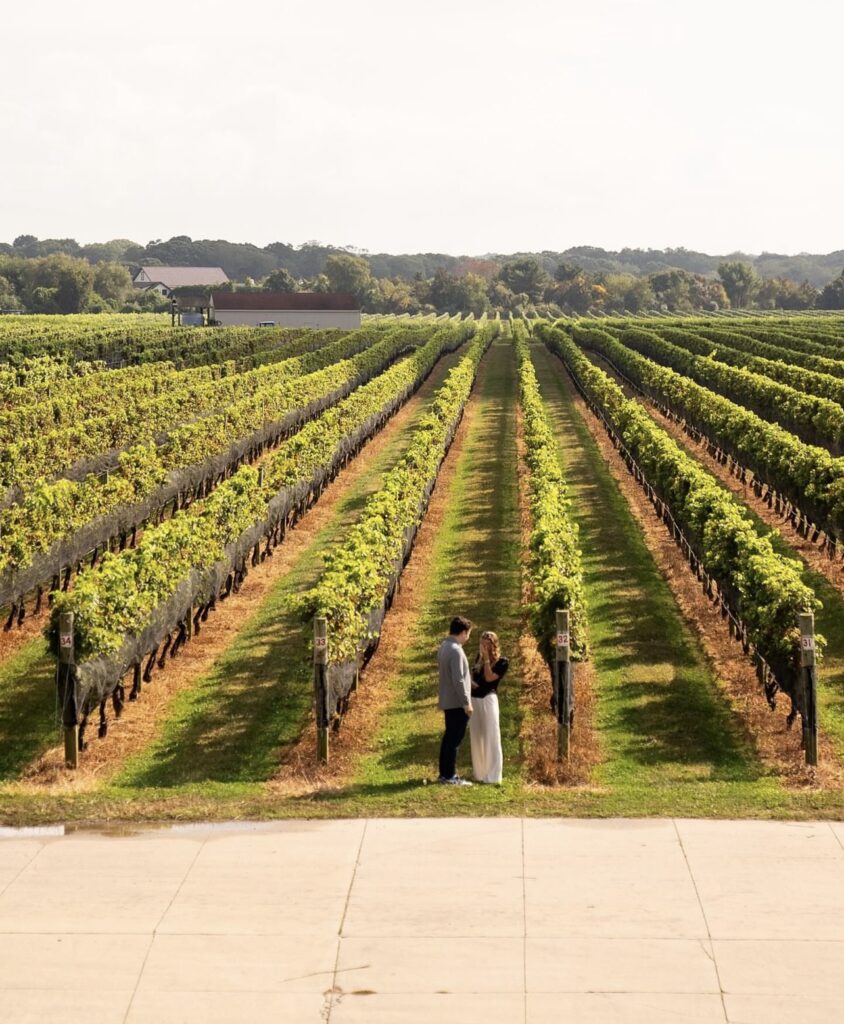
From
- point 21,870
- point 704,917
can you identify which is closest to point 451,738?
point 704,917

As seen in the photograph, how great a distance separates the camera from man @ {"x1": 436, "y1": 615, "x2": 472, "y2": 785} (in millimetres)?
14008

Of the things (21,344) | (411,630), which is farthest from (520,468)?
(21,344)

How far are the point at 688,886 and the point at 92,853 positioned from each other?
5.34 metres

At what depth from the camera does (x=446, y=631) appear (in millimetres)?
21562

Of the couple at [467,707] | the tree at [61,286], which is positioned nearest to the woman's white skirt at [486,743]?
the couple at [467,707]

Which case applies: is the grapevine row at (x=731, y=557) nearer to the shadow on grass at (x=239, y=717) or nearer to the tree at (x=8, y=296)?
the shadow on grass at (x=239, y=717)

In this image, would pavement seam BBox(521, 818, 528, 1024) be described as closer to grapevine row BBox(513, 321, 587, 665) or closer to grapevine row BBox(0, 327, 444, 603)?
grapevine row BBox(513, 321, 587, 665)

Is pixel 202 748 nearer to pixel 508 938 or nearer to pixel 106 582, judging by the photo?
pixel 106 582

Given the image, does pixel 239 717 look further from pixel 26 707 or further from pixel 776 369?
pixel 776 369

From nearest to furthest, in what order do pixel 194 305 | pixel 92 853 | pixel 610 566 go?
pixel 92 853 < pixel 610 566 < pixel 194 305

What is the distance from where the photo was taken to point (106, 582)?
58.8ft

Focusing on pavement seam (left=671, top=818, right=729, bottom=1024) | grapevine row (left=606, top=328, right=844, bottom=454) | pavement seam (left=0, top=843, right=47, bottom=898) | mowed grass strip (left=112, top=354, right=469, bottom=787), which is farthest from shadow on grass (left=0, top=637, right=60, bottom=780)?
grapevine row (left=606, top=328, right=844, bottom=454)

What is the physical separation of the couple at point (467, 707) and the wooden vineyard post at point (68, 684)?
14.1ft

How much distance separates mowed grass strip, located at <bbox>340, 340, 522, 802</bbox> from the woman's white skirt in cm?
24
